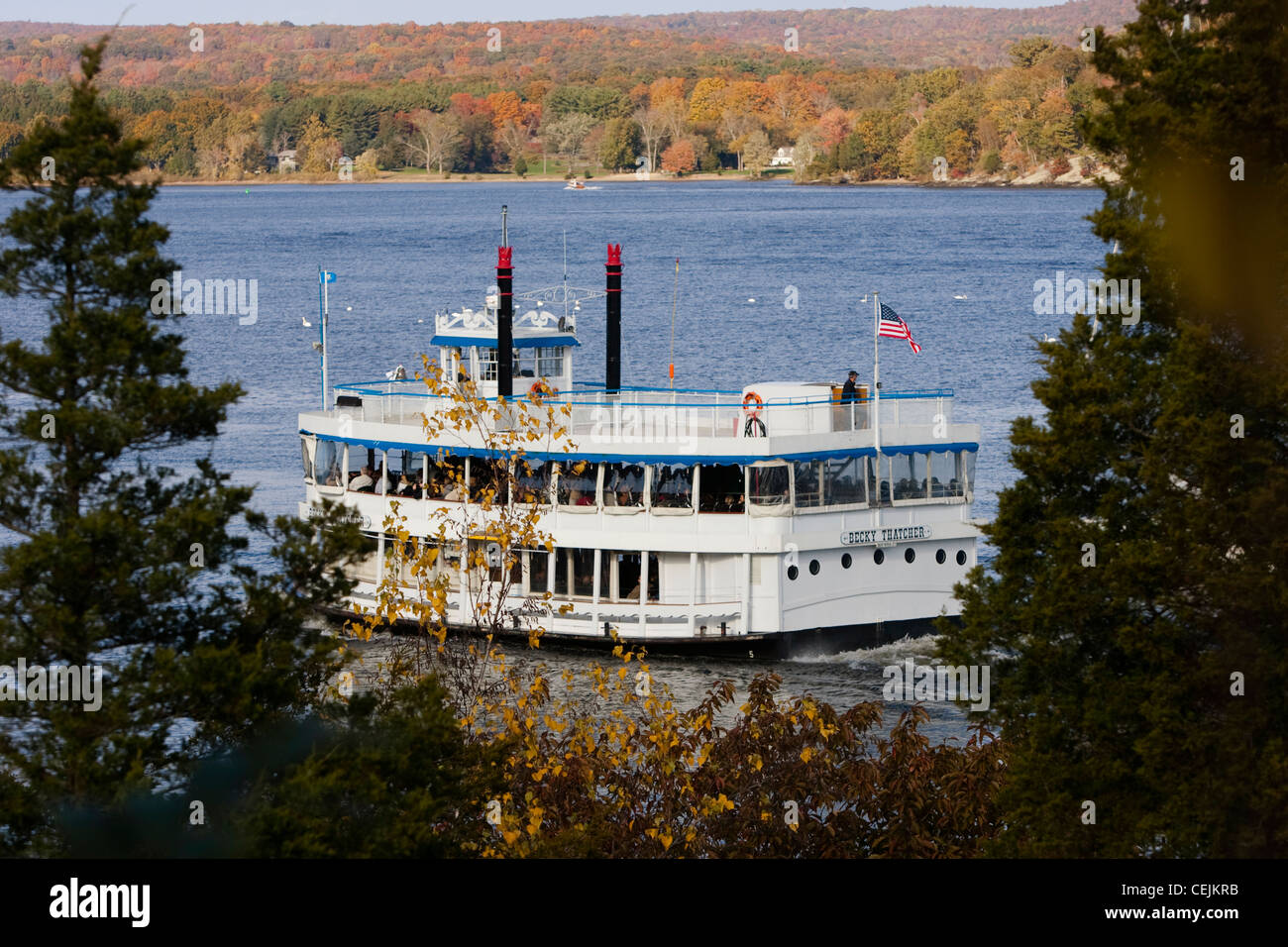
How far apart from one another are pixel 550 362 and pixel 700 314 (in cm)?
6606

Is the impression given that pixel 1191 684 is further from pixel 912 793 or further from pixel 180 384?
pixel 180 384

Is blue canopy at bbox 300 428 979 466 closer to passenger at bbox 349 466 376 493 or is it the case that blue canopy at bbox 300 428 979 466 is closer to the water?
passenger at bbox 349 466 376 493

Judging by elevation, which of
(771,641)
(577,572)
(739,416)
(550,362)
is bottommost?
(771,641)

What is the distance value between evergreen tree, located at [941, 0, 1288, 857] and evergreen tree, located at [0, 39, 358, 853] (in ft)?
25.8

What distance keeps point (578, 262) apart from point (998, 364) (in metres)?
65.6

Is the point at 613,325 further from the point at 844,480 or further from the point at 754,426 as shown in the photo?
the point at 844,480

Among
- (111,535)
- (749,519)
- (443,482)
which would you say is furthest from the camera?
(443,482)

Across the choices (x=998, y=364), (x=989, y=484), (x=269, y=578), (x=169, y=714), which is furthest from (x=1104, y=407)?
(x=998, y=364)

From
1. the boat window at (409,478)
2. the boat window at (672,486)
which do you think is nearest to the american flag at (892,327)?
the boat window at (672,486)

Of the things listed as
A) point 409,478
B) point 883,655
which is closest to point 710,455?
point 883,655

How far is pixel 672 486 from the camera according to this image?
42719 mm

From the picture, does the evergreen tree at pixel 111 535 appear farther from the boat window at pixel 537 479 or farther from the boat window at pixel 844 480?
the boat window at pixel 844 480

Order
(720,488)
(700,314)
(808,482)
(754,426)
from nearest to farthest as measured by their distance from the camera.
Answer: (808,482) < (754,426) < (720,488) < (700,314)

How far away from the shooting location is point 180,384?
709 inches
